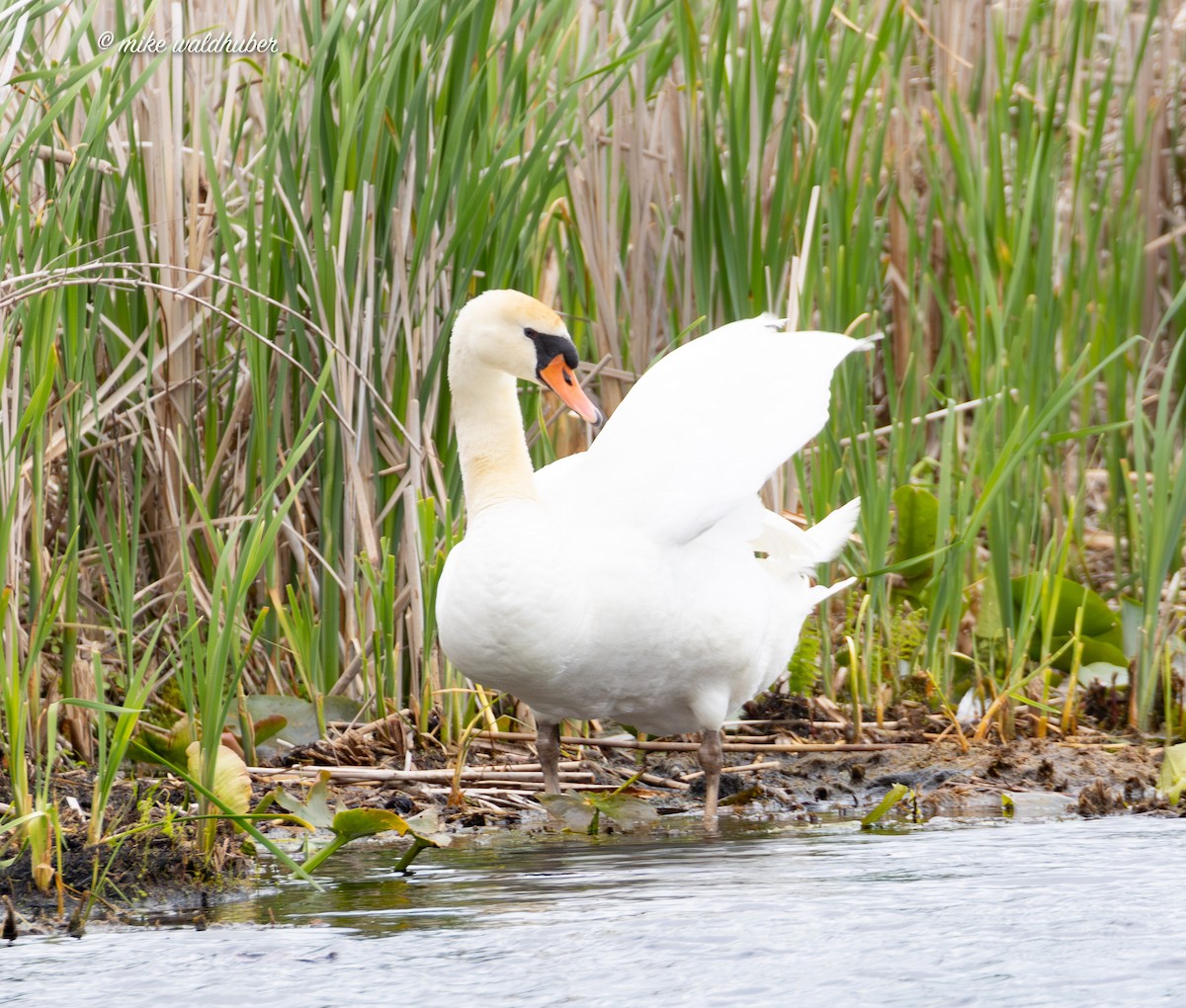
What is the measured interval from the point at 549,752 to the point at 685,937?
140cm

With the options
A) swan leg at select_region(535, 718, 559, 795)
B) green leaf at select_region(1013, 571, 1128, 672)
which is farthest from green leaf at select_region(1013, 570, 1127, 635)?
swan leg at select_region(535, 718, 559, 795)

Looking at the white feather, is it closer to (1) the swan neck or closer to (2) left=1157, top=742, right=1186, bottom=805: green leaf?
(1) the swan neck

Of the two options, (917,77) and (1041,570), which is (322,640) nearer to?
(1041,570)

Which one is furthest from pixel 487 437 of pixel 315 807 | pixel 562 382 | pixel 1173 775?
pixel 1173 775

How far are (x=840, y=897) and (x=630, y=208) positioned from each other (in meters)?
2.61

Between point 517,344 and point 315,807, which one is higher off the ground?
point 517,344

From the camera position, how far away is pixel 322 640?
172 inches

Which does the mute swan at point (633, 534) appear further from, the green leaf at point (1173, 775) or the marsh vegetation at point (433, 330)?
the green leaf at point (1173, 775)

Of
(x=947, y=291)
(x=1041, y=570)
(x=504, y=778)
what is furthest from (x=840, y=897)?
(x=947, y=291)

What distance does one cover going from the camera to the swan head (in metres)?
3.88

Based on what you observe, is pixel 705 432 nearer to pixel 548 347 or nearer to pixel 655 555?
pixel 655 555

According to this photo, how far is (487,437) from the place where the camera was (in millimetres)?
3928

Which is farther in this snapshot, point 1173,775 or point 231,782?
point 1173,775

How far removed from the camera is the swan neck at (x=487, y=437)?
3.81 metres
